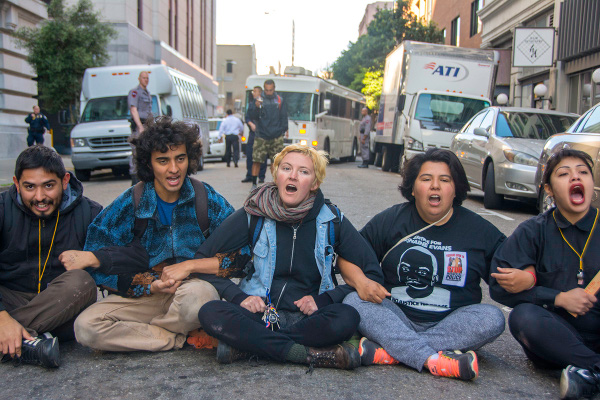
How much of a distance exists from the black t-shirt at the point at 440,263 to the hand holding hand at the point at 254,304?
2.49ft

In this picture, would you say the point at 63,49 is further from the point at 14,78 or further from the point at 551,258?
the point at 551,258

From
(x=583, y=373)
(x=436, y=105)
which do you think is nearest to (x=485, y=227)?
(x=583, y=373)

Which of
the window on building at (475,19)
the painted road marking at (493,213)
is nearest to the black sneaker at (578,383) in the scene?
the painted road marking at (493,213)

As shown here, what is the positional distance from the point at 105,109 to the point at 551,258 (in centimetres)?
1420

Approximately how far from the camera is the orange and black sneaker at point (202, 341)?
11.7 ft

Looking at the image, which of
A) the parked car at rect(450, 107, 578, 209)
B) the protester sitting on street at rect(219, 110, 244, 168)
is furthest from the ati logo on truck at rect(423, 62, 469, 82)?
the protester sitting on street at rect(219, 110, 244, 168)

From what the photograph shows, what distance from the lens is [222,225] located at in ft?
11.5

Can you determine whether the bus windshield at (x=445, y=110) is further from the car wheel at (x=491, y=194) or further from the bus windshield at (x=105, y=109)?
the bus windshield at (x=105, y=109)

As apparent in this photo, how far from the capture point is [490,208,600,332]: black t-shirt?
10.4ft

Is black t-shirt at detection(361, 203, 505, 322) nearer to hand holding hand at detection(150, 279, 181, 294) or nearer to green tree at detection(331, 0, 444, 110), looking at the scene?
hand holding hand at detection(150, 279, 181, 294)

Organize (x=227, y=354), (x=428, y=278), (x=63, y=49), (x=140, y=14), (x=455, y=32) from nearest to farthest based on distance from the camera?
(x=227, y=354) → (x=428, y=278) → (x=63, y=49) → (x=140, y=14) → (x=455, y=32)

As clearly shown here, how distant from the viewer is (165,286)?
3.45 m

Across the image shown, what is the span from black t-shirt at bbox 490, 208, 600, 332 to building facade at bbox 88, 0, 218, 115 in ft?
79.0

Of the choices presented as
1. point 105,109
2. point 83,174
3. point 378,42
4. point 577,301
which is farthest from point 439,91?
point 378,42
